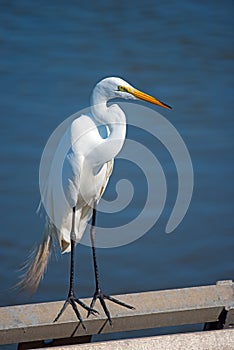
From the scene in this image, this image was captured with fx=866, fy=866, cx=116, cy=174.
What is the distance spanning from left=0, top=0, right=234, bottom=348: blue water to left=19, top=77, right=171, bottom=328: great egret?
0.72 meters

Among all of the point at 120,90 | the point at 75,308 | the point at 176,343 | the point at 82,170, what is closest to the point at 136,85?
the point at 82,170

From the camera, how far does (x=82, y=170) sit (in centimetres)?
284

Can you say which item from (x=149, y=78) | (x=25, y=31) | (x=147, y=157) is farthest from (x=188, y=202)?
(x=25, y=31)

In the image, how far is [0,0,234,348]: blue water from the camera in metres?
3.85

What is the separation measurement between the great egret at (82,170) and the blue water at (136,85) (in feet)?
2.37

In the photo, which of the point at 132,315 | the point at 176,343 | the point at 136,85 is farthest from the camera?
the point at 136,85

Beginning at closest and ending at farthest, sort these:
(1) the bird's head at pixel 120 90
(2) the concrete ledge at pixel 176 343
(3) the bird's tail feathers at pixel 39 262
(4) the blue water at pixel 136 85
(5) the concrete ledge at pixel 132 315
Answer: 1. (2) the concrete ledge at pixel 176 343
2. (5) the concrete ledge at pixel 132 315
3. (1) the bird's head at pixel 120 90
4. (3) the bird's tail feathers at pixel 39 262
5. (4) the blue water at pixel 136 85

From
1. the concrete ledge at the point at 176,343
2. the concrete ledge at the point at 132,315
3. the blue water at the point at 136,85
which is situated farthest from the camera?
the blue water at the point at 136,85

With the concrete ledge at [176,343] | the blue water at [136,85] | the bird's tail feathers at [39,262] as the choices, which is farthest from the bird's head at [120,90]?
the blue water at [136,85]

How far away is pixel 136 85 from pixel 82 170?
8.16 feet

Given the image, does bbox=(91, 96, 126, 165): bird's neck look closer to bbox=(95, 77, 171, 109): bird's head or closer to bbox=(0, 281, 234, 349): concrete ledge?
bbox=(95, 77, 171, 109): bird's head

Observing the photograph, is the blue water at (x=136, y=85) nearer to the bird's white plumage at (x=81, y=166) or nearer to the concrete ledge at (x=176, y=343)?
the bird's white plumage at (x=81, y=166)

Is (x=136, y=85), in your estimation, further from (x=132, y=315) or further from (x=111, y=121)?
(x=132, y=315)

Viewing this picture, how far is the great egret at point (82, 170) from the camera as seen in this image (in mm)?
2652
